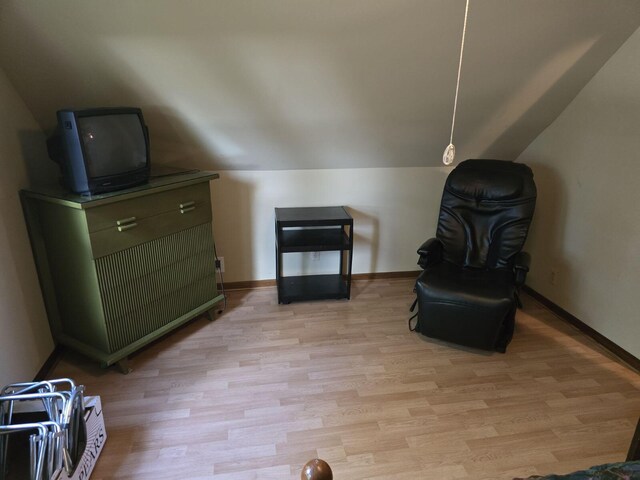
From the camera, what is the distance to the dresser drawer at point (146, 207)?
194 cm

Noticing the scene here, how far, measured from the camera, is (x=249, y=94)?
7.44ft

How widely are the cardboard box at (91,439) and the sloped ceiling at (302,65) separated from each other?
158 centimetres

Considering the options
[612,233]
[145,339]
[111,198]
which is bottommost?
[145,339]

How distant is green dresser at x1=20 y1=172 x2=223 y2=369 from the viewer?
1.98 meters

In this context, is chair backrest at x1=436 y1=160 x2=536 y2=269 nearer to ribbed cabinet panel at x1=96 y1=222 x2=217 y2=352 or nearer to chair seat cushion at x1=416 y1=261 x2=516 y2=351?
chair seat cushion at x1=416 y1=261 x2=516 y2=351

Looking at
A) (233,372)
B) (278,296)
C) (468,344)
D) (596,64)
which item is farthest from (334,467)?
(596,64)

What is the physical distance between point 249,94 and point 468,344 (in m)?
1.98

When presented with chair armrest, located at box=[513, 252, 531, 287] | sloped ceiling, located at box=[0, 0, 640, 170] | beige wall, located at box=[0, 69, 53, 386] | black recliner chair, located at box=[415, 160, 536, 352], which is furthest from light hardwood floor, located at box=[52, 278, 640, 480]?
sloped ceiling, located at box=[0, 0, 640, 170]

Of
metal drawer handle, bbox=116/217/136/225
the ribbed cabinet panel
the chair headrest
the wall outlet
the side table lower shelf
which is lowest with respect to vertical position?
the side table lower shelf

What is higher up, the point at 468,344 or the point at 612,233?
the point at 612,233

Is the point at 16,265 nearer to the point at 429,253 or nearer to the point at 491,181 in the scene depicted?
the point at 429,253

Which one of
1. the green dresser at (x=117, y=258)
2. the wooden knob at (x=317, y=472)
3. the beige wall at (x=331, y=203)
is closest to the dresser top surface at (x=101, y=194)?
the green dresser at (x=117, y=258)

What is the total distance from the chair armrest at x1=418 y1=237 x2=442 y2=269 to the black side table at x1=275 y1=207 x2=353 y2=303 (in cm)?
53

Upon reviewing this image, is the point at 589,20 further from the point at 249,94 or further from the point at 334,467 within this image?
the point at 334,467
